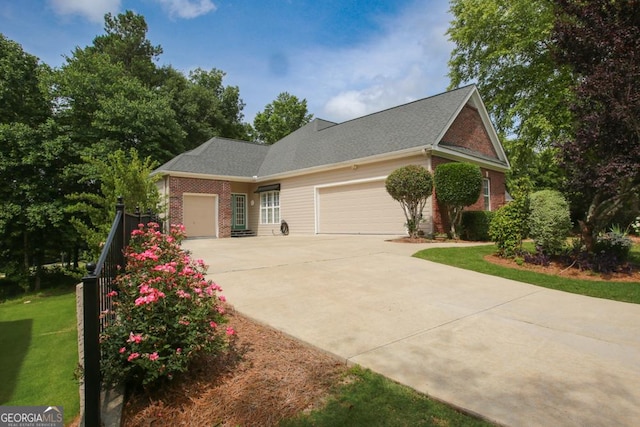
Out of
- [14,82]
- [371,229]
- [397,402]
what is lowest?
[397,402]

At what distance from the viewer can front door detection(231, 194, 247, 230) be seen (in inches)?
768

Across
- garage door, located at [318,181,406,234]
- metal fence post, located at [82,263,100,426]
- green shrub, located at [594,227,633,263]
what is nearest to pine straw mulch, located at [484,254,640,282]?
green shrub, located at [594,227,633,263]

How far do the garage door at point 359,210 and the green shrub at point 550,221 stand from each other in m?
5.65

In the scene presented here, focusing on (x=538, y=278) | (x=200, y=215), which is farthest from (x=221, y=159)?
(x=538, y=278)

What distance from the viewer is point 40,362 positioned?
4750mm

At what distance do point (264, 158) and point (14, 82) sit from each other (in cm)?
1206

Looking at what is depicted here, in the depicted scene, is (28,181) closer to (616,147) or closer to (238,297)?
(238,297)

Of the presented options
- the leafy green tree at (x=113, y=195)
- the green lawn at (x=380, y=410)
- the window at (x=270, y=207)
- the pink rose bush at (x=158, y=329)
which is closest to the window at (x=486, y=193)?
the window at (x=270, y=207)

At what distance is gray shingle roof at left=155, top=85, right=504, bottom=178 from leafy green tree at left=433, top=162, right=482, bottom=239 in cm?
129

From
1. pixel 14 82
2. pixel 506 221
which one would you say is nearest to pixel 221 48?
pixel 14 82

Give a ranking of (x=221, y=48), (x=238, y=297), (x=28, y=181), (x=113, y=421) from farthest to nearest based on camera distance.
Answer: (x=28, y=181) < (x=221, y=48) < (x=238, y=297) < (x=113, y=421)

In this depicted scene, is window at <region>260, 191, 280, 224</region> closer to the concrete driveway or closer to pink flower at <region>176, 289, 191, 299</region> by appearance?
the concrete driveway

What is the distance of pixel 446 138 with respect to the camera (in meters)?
13.8

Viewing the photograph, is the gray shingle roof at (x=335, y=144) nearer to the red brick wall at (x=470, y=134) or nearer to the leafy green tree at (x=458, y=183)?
the red brick wall at (x=470, y=134)
